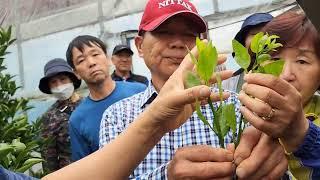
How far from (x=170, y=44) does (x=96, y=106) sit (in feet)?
4.50

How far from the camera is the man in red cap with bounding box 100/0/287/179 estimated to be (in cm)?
103

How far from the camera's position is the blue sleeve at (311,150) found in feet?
3.56

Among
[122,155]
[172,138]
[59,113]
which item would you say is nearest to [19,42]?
[59,113]

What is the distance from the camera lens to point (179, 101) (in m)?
1.05

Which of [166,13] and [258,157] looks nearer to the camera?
[258,157]

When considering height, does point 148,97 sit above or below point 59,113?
above

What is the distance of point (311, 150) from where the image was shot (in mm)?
1104

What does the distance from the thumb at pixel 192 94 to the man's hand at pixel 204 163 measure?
0.10 meters

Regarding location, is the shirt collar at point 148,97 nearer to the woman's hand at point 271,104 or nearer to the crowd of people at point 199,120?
the crowd of people at point 199,120

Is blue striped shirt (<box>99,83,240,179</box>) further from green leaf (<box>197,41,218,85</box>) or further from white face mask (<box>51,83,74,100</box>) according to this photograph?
white face mask (<box>51,83,74,100</box>)

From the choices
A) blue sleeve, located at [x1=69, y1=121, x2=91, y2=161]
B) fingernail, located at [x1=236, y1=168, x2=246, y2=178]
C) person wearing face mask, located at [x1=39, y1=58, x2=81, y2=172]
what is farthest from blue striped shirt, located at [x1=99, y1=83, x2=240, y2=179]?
person wearing face mask, located at [x1=39, y1=58, x2=81, y2=172]

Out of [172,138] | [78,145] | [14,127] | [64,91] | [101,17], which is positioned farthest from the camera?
[101,17]

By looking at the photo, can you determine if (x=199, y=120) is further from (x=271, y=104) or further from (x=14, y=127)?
(x=14, y=127)

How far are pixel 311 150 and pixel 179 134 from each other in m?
0.55
